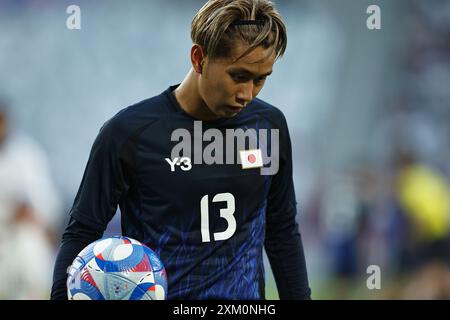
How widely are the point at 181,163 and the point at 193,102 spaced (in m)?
0.26

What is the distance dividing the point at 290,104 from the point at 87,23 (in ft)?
8.05

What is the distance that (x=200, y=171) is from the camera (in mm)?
3783

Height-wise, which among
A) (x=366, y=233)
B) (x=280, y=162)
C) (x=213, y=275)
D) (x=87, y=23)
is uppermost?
(x=87, y=23)

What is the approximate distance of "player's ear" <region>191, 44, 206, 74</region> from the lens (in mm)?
3674

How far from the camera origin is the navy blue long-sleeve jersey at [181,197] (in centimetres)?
369

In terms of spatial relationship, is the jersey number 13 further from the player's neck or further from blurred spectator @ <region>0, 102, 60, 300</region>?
blurred spectator @ <region>0, 102, 60, 300</region>

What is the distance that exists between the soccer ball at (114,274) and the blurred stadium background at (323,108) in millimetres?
5505

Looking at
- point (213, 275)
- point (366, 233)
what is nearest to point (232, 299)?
point (213, 275)

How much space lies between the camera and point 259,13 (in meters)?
3.63

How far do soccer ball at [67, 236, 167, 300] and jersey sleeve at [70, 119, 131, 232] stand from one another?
21 cm

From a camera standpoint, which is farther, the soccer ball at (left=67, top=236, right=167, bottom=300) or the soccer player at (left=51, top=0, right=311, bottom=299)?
the soccer player at (left=51, top=0, right=311, bottom=299)

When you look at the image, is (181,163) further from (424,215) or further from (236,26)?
(424,215)

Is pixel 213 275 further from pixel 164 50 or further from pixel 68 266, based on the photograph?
pixel 164 50

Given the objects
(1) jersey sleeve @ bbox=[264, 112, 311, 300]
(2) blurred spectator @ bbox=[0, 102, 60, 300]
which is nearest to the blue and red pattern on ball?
(1) jersey sleeve @ bbox=[264, 112, 311, 300]
